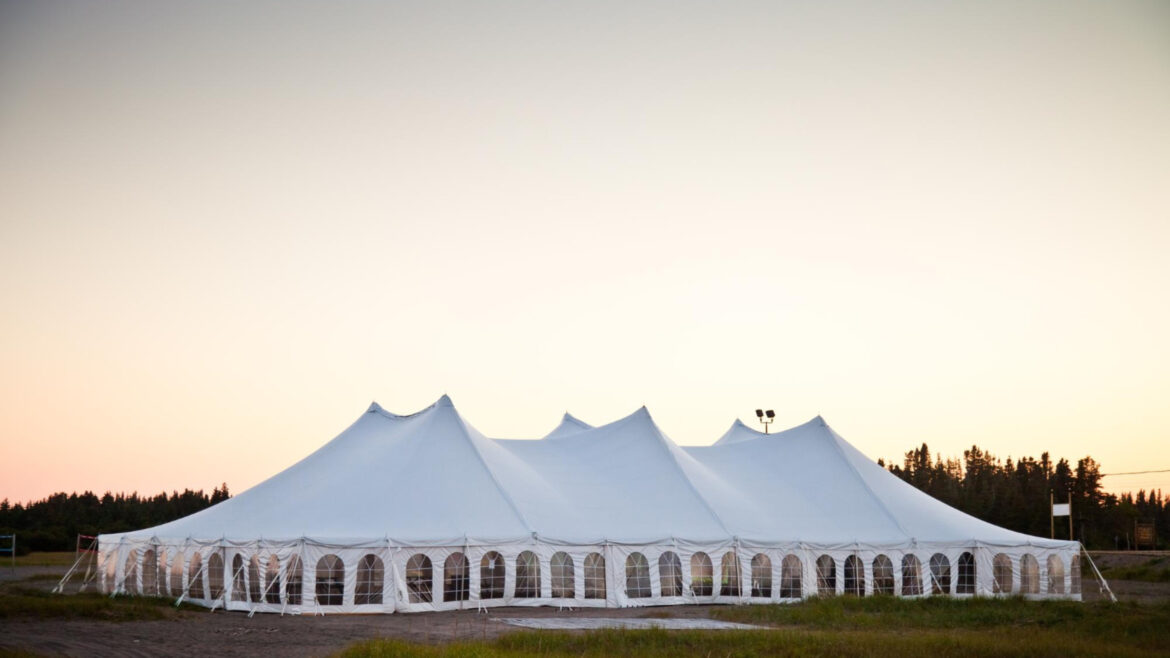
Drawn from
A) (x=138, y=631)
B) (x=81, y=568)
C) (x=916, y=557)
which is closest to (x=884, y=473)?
(x=916, y=557)

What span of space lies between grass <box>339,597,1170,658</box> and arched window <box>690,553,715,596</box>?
11.6 ft

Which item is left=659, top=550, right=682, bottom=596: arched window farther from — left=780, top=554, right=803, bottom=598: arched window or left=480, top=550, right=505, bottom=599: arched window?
left=480, top=550, right=505, bottom=599: arched window

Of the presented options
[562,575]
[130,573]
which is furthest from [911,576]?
[130,573]

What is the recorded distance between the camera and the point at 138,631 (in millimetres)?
19000

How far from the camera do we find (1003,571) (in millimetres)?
29656

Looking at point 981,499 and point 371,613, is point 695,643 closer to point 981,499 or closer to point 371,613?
point 371,613

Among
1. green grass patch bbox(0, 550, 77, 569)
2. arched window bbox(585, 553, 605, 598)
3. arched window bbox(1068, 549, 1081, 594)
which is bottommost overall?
green grass patch bbox(0, 550, 77, 569)

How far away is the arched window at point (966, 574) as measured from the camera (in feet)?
96.0

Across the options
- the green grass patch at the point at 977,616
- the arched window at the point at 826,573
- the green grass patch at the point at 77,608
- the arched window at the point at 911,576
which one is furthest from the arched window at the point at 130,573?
the arched window at the point at 911,576

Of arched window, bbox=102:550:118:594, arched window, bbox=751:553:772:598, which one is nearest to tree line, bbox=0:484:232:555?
arched window, bbox=102:550:118:594

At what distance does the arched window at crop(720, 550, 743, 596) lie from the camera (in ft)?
90.4

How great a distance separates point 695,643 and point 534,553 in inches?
356

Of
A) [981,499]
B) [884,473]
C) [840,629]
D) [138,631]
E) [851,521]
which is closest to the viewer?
[138,631]

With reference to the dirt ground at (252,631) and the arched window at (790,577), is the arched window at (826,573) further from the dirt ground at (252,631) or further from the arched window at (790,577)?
the dirt ground at (252,631)
